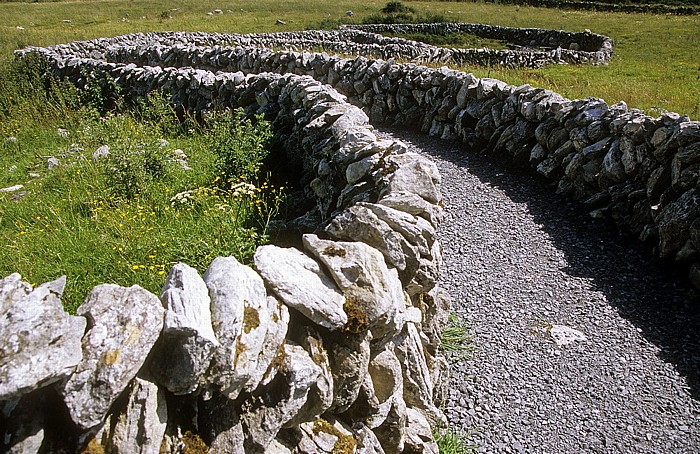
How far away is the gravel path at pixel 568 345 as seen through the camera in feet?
20.0

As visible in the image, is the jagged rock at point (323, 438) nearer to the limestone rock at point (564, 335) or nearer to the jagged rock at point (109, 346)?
the jagged rock at point (109, 346)

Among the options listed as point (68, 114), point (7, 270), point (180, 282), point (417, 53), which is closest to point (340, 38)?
point (417, 53)

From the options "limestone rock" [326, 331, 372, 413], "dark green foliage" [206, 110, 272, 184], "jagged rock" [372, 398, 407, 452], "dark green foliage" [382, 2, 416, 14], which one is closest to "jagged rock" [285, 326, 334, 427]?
"limestone rock" [326, 331, 372, 413]

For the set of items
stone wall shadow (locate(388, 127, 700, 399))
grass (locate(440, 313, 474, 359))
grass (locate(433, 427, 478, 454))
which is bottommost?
grass (locate(433, 427, 478, 454))

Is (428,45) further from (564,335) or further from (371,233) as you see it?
(371,233)

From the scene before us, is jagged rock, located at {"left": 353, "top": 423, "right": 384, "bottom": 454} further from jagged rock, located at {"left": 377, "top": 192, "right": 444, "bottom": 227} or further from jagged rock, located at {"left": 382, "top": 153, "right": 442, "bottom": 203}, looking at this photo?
jagged rock, located at {"left": 382, "top": 153, "right": 442, "bottom": 203}

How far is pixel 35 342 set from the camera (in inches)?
109

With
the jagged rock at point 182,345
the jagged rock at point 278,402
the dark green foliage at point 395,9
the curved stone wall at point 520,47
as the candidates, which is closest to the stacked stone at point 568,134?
the jagged rock at point 278,402

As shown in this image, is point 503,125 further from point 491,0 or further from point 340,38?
point 491,0

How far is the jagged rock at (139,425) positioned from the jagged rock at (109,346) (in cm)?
13

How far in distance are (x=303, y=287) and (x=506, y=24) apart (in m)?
47.5

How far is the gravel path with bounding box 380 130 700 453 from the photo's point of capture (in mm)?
6109

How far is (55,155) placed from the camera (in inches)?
462

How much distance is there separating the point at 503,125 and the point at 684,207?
5.43m
